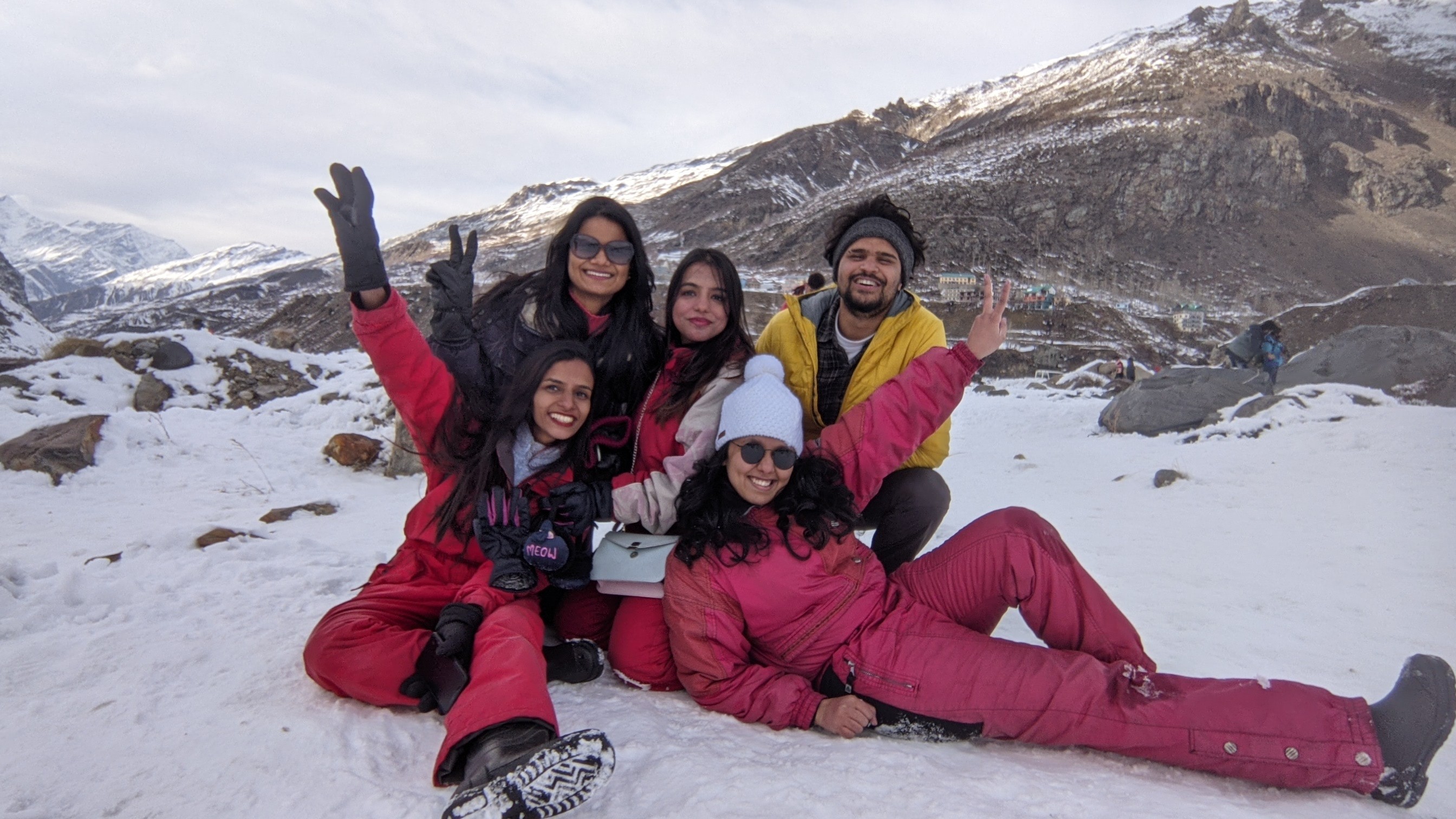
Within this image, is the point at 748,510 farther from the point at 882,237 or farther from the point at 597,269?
the point at 882,237

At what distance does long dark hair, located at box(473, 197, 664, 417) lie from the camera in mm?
2775

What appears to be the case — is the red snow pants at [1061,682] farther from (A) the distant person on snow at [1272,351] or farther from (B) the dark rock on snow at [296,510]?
(A) the distant person on snow at [1272,351]

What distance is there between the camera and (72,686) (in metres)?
2.00

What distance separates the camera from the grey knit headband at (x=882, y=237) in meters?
2.99

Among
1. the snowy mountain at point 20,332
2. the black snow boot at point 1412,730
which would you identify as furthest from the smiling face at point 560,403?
the snowy mountain at point 20,332

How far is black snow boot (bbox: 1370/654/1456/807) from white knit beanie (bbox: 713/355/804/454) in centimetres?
163

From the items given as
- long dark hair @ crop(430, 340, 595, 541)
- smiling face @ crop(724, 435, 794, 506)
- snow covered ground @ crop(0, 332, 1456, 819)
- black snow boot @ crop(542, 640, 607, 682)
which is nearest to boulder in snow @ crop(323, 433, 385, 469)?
snow covered ground @ crop(0, 332, 1456, 819)

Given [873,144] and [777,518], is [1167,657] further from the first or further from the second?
[873,144]

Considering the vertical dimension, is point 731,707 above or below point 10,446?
below

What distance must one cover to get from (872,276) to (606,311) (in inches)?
46.2

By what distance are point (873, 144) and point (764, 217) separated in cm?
4328

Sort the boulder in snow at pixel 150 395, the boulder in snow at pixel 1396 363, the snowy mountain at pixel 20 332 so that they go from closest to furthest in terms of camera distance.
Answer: the boulder in snow at pixel 1396 363 < the boulder in snow at pixel 150 395 < the snowy mountain at pixel 20 332

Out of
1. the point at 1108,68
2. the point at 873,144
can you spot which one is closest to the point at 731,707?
the point at 1108,68

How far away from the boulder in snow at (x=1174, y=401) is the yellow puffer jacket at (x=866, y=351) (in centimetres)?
612
